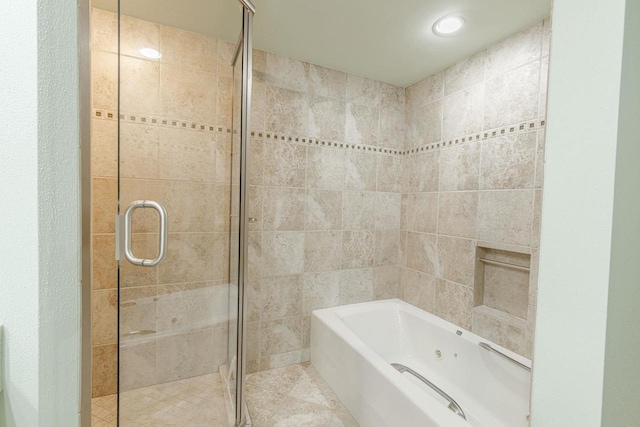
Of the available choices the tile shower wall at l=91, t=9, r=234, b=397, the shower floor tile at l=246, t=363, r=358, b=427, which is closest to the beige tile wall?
the tile shower wall at l=91, t=9, r=234, b=397

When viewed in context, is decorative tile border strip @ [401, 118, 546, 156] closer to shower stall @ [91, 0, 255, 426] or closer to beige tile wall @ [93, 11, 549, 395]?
beige tile wall @ [93, 11, 549, 395]

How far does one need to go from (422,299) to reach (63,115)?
2268 mm

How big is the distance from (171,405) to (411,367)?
154 centimetres

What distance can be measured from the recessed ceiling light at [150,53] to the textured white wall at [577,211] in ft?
4.79

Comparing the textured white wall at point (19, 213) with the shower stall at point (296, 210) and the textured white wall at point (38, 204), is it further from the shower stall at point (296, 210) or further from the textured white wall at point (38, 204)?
the shower stall at point (296, 210)

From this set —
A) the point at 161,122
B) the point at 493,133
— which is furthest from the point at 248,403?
the point at 493,133

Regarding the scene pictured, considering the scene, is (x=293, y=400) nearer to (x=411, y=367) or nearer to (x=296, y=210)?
(x=411, y=367)

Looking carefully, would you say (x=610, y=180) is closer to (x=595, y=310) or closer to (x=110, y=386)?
(x=595, y=310)

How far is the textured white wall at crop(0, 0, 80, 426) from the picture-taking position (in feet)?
1.74

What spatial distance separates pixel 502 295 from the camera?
1659mm

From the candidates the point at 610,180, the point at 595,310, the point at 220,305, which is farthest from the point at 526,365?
the point at 220,305

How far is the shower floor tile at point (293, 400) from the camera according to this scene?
1.51 metres

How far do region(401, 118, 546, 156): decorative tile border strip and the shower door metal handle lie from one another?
5.70ft

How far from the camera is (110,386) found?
4.77ft
